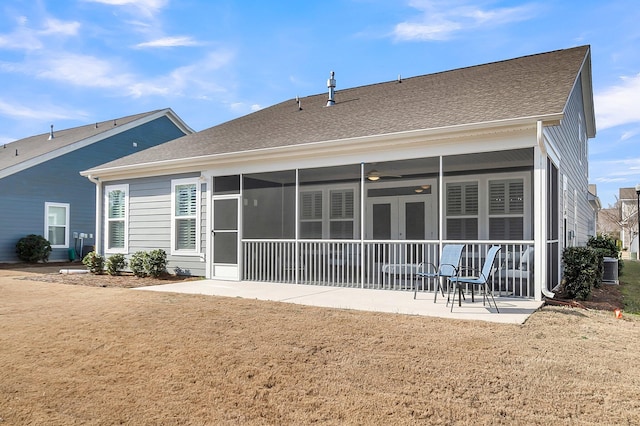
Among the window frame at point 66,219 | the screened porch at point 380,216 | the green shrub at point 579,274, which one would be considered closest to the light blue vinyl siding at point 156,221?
the screened porch at point 380,216

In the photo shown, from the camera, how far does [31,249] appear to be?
15867 millimetres

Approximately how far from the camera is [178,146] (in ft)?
39.9

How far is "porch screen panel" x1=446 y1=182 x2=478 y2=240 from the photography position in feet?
36.2

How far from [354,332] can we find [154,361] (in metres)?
2.05

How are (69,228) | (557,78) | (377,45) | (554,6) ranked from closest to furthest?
1. (557,78)
2. (554,6)
3. (377,45)
4. (69,228)

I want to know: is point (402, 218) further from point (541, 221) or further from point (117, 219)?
point (117, 219)

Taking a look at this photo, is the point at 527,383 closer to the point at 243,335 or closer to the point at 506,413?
the point at 506,413

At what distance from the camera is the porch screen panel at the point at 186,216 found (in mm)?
10789

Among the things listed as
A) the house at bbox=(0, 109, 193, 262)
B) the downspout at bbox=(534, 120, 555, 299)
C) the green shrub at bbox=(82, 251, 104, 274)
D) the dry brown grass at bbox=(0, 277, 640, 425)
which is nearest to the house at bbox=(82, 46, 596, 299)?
the downspout at bbox=(534, 120, 555, 299)

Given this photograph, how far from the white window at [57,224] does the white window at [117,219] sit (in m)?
6.31

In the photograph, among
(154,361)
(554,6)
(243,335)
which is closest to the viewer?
(154,361)

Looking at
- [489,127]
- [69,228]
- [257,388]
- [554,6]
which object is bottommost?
[257,388]

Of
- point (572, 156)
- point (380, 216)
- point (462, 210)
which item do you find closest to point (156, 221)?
point (380, 216)

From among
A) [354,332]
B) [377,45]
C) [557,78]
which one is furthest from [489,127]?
[377,45]
